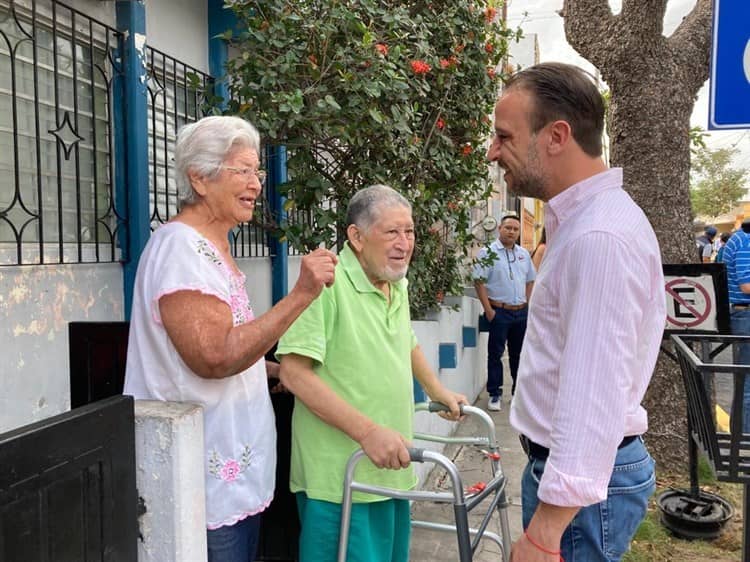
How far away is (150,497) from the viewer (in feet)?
4.52

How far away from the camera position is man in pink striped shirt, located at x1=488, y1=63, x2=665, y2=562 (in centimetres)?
144

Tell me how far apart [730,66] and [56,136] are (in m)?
3.00

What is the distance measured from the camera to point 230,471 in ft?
6.03

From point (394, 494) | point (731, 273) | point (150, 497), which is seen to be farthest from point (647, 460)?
point (731, 273)

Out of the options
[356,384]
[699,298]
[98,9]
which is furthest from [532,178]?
[98,9]

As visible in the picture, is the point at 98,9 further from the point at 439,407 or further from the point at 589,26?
the point at 589,26

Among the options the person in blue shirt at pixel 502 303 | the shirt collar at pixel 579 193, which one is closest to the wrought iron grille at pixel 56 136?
the shirt collar at pixel 579 193

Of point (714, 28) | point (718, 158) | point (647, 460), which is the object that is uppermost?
point (718, 158)

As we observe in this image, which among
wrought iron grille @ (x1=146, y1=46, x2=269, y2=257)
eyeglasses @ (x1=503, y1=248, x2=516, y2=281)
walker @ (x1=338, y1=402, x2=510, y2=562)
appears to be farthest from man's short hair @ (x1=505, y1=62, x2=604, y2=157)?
eyeglasses @ (x1=503, y1=248, x2=516, y2=281)

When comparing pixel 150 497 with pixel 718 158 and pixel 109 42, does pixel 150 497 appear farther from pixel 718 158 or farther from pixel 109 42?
pixel 718 158

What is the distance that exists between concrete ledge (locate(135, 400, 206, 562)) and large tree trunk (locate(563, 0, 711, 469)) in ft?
13.7

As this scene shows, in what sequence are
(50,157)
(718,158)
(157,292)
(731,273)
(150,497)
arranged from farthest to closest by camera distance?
(718,158) < (731,273) < (50,157) < (157,292) < (150,497)

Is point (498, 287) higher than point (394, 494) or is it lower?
higher

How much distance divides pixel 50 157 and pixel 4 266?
73 centimetres
